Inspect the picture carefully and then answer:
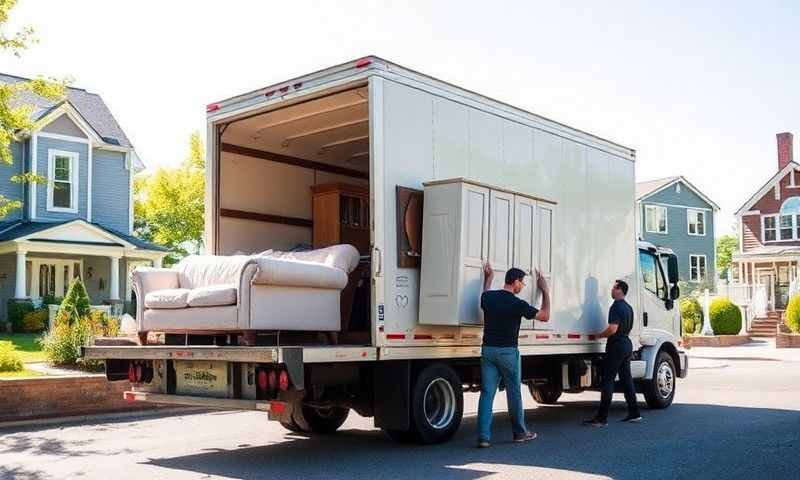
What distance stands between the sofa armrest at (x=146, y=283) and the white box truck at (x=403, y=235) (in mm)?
440

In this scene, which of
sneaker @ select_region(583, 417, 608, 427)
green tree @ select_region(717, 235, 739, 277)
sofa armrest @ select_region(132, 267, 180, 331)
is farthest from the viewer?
green tree @ select_region(717, 235, 739, 277)

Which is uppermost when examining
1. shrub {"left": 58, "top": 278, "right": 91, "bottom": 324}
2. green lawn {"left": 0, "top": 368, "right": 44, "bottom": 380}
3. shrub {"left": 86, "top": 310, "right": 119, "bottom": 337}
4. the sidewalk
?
shrub {"left": 58, "top": 278, "right": 91, "bottom": 324}

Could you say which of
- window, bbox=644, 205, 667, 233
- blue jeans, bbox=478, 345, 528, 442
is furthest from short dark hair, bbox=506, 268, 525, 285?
window, bbox=644, 205, 667, 233

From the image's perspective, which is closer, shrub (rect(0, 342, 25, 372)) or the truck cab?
the truck cab

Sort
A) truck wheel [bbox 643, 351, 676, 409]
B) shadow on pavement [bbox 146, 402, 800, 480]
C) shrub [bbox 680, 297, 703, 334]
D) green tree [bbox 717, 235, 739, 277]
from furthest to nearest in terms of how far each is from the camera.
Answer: green tree [bbox 717, 235, 739, 277] → shrub [bbox 680, 297, 703, 334] → truck wheel [bbox 643, 351, 676, 409] → shadow on pavement [bbox 146, 402, 800, 480]

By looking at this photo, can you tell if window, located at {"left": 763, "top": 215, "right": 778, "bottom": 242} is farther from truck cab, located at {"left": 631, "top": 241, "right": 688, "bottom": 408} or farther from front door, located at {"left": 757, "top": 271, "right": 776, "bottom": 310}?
truck cab, located at {"left": 631, "top": 241, "right": 688, "bottom": 408}

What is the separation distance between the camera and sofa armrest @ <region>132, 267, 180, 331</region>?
9.27m

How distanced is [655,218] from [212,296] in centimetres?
4251

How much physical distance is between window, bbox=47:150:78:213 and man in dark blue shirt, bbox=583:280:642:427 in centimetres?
2234

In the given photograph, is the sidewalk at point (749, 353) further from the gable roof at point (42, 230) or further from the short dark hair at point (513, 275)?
the gable roof at point (42, 230)

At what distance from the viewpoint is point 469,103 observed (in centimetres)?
987

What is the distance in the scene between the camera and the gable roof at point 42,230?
27.0m

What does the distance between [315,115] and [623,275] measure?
4.85 meters

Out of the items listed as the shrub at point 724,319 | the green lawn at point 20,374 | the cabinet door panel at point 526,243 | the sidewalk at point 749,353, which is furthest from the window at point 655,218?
the cabinet door panel at point 526,243
